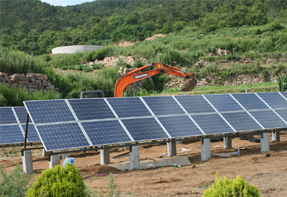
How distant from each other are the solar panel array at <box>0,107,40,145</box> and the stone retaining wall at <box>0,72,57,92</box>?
990 centimetres

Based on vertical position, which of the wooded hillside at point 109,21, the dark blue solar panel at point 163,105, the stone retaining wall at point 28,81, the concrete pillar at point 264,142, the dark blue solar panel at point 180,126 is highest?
the wooded hillside at point 109,21

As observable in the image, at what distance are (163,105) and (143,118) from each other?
140cm

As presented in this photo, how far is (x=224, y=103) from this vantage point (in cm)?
1339

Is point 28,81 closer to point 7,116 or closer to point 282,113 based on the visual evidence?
point 7,116

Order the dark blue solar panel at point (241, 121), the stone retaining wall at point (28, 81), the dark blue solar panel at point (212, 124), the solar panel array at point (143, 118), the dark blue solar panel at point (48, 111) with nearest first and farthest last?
the solar panel array at point (143, 118) < the dark blue solar panel at point (48, 111) < the dark blue solar panel at point (212, 124) < the dark blue solar panel at point (241, 121) < the stone retaining wall at point (28, 81)

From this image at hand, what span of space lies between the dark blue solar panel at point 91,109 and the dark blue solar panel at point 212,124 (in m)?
3.41

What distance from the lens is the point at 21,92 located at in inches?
834

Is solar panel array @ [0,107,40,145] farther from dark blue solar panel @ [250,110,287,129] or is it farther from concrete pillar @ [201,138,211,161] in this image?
dark blue solar panel @ [250,110,287,129]

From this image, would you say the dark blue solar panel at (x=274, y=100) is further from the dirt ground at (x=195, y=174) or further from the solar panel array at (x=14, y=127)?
the solar panel array at (x=14, y=127)

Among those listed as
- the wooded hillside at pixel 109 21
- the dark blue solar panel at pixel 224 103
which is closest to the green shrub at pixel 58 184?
the dark blue solar panel at pixel 224 103

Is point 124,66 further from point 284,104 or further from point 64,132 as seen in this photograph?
point 64,132

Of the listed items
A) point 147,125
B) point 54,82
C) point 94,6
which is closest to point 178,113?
point 147,125

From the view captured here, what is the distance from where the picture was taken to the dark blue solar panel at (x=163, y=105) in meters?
11.8

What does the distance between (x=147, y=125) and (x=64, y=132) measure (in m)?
2.95
